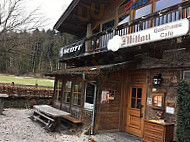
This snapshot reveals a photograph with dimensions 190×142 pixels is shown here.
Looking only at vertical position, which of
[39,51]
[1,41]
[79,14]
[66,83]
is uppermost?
[39,51]

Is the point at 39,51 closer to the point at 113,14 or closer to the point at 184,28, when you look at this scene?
the point at 113,14

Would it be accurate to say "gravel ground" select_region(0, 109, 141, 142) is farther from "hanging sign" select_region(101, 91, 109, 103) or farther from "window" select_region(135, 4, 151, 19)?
"window" select_region(135, 4, 151, 19)

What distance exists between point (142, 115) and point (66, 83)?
5066mm

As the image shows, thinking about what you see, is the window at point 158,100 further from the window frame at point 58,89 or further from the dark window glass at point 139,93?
the window frame at point 58,89

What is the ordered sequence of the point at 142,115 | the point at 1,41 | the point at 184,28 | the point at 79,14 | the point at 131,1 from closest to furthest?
1. the point at 184,28
2. the point at 142,115
3. the point at 131,1
4. the point at 79,14
5. the point at 1,41

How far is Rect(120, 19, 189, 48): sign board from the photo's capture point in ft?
15.1

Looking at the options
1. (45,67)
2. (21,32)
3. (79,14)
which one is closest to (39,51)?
(45,67)

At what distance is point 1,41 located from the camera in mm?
15016

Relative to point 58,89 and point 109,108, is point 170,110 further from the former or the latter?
point 58,89

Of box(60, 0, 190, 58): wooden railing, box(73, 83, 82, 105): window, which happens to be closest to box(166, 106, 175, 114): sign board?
box(60, 0, 190, 58): wooden railing

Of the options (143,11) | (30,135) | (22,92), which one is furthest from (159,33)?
(22,92)

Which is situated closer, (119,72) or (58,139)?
(58,139)

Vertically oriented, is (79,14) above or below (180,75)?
Result: above

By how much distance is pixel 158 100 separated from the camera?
6.27m
